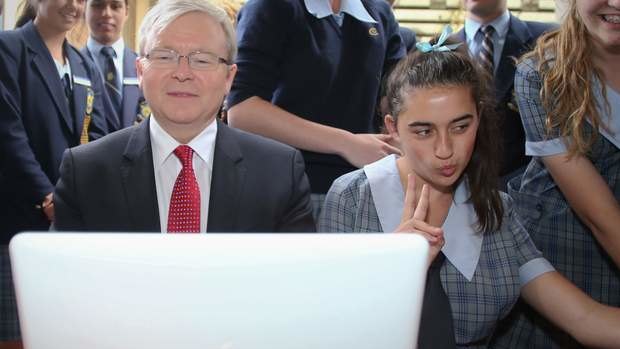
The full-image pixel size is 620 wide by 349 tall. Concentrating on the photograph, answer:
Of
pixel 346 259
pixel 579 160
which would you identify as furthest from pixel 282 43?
pixel 346 259

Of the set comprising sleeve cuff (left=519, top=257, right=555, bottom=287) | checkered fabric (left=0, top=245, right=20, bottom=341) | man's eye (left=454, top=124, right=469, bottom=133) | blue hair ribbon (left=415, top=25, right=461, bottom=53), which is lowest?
checkered fabric (left=0, top=245, right=20, bottom=341)

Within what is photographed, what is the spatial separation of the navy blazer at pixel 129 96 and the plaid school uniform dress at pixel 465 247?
132 centimetres

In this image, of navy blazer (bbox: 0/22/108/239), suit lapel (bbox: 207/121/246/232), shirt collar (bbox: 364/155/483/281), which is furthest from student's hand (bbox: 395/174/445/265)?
navy blazer (bbox: 0/22/108/239)

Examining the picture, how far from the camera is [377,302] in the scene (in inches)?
28.3

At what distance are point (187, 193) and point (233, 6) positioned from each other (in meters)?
1.20

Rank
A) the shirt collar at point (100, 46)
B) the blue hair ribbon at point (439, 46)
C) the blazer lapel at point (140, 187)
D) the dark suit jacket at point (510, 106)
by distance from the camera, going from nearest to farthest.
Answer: the blazer lapel at point (140, 187) < the blue hair ribbon at point (439, 46) < the dark suit jacket at point (510, 106) < the shirt collar at point (100, 46)

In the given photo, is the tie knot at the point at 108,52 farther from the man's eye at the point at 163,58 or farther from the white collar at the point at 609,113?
the white collar at the point at 609,113

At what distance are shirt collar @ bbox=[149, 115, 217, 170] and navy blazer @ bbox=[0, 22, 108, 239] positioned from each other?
991mm

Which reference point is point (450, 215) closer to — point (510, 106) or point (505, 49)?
point (510, 106)

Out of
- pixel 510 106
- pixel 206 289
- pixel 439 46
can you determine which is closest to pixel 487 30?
pixel 510 106

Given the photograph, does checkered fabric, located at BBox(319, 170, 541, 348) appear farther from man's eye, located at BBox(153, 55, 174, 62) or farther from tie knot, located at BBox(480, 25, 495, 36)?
tie knot, located at BBox(480, 25, 495, 36)

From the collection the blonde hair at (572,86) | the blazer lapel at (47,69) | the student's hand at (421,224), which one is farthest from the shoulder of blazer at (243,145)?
the blazer lapel at (47,69)

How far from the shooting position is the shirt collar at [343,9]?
77.8 inches

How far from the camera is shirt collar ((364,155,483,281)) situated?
1.58 m
